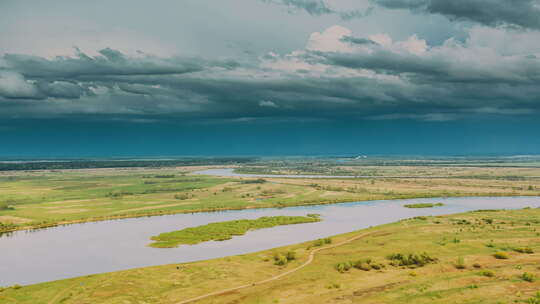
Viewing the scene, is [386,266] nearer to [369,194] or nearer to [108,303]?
[108,303]

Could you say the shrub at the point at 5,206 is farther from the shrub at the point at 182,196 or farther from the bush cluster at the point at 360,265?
the bush cluster at the point at 360,265

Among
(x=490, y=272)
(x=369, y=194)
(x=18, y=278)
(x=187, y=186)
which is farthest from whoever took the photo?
(x=187, y=186)

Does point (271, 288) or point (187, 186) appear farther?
point (187, 186)

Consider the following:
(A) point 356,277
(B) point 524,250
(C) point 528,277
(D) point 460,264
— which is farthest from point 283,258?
(B) point 524,250

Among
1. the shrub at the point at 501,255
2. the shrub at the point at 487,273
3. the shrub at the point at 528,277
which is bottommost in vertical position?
the shrub at the point at 501,255

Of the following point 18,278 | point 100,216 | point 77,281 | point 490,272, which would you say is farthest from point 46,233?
point 490,272

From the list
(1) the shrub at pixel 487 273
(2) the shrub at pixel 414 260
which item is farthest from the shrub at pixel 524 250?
(1) the shrub at pixel 487 273

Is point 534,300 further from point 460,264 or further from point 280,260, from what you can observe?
point 280,260

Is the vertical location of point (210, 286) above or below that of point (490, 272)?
below

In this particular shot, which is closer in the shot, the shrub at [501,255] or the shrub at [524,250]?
the shrub at [501,255]
